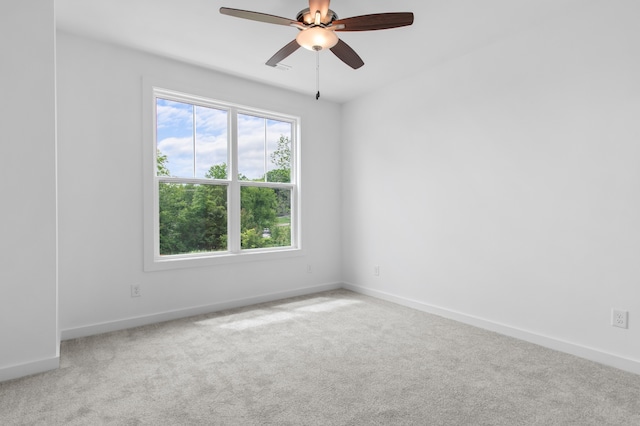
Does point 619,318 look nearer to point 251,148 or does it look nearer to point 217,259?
point 217,259

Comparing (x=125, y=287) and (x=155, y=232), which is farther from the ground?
(x=155, y=232)

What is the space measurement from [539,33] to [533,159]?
1034 mm

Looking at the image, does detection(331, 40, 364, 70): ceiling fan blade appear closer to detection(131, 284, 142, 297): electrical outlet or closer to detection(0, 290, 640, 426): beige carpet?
detection(0, 290, 640, 426): beige carpet

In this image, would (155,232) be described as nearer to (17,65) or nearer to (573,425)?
(17,65)

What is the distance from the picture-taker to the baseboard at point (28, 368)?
226 cm

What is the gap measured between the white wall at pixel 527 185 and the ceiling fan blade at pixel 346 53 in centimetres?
138

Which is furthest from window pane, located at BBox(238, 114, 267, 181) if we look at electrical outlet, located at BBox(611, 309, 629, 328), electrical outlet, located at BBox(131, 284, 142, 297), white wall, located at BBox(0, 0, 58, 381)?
electrical outlet, located at BBox(611, 309, 629, 328)

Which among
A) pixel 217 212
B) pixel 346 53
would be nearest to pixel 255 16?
pixel 346 53

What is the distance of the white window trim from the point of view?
11.2 ft

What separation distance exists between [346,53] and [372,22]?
42cm

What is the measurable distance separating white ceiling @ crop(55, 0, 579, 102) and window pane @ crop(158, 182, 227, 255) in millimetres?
1351

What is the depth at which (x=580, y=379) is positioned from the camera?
2.31m

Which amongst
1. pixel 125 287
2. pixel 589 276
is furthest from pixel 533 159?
pixel 125 287

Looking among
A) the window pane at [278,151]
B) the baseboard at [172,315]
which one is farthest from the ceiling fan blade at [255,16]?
the baseboard at [172,315]
